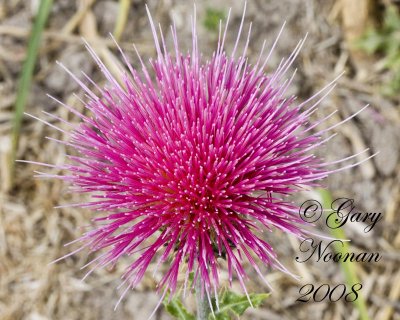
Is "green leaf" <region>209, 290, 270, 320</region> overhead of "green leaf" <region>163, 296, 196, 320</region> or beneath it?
overhead

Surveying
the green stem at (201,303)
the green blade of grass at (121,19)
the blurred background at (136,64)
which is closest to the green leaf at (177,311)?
the green stem at (201,303)

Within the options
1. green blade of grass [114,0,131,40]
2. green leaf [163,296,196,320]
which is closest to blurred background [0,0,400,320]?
green blade of grass [114,0,131,40]

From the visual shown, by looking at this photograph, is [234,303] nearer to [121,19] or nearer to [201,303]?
[201,303]

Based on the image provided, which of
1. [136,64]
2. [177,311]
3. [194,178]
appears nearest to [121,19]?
[136,64]

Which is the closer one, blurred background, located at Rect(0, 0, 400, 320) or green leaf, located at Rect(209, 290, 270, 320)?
green leaf, located at Rect(209, 290, 270, 320)

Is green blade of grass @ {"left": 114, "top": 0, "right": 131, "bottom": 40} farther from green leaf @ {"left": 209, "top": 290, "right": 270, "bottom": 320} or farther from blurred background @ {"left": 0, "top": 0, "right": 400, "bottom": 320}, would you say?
green leaf @ {"left": 209, "top": 290, "right": 270, "bottom": 320}

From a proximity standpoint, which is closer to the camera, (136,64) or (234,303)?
(234,303)
